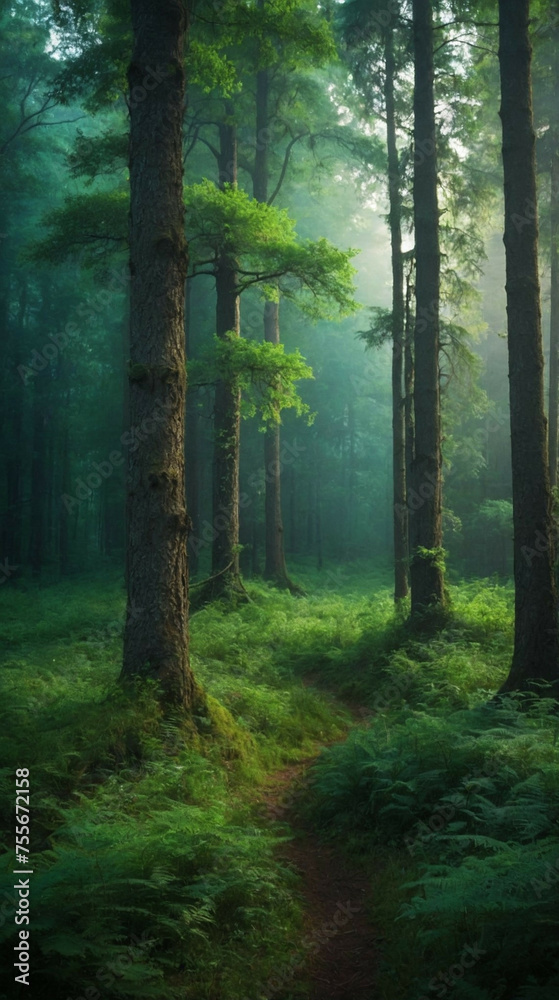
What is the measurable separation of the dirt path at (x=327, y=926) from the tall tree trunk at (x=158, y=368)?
5.79 feet

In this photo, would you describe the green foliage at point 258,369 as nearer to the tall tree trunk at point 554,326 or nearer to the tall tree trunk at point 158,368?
the tall tree trunk at point 158,368

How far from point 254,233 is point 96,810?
10518 millimetres

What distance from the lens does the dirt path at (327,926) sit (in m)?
3.78

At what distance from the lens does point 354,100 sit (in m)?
18.0

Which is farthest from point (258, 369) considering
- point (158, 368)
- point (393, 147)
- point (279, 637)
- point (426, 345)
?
point (393, 147)

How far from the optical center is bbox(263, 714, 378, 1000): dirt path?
378 cm

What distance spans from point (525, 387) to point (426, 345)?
15.1 ft

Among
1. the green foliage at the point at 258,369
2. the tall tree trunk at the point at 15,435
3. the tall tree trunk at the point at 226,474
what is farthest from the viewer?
the tall tree trunk at the point at 15,435

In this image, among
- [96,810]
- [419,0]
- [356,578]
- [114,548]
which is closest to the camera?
[96,810]

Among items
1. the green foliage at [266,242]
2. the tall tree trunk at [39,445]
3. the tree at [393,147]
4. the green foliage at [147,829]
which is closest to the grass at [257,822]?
the green foliage at [147,829]

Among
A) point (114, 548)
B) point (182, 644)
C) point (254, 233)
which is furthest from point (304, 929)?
point (114, 548)

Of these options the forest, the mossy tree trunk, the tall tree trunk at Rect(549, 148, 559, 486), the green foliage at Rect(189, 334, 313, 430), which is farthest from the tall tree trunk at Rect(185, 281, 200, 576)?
the tall tree trunk at Rect(549, 148, 559, 486)

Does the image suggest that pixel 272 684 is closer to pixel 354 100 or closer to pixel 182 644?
pixel 182 644

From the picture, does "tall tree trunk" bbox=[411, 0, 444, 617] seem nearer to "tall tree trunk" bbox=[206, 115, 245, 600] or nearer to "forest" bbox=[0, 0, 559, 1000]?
"forest" bbox=[0, 0, 559, 1000]
